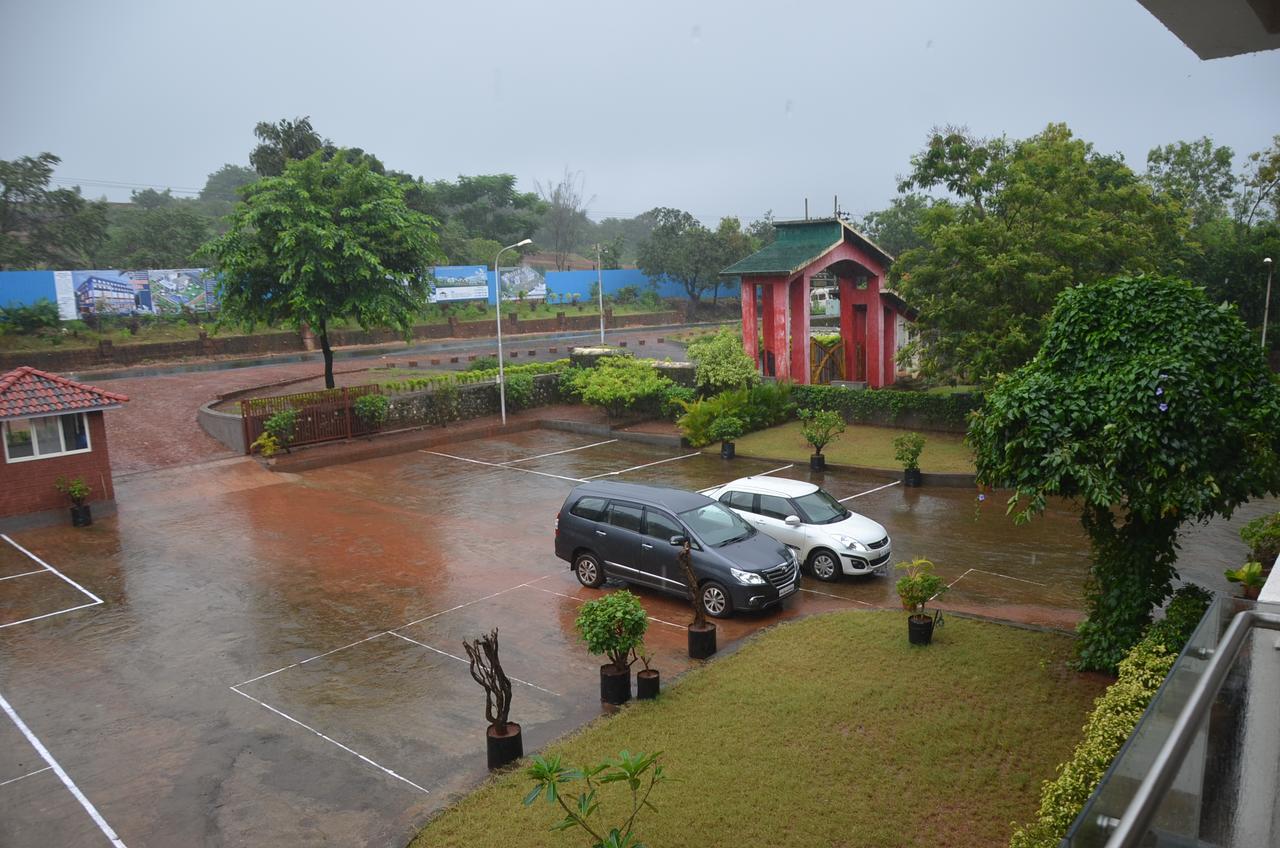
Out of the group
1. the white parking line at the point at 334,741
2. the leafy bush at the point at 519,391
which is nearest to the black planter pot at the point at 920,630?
the white parking line at the point at 334,741

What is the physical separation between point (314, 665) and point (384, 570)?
13.1 feet

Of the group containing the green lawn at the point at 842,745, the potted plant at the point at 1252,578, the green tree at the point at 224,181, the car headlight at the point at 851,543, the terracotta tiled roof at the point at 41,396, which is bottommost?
the green lawn at the point at 842,745

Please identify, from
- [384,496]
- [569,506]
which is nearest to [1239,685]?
[569,506]

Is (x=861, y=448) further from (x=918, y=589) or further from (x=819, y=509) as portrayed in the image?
(x=918, y=589)

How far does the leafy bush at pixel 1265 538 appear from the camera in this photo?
1114 centimetres

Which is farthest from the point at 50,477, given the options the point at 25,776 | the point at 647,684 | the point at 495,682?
the point at 647,684

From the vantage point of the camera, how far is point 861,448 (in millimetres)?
24797

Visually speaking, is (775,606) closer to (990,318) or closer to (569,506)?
(569,506)

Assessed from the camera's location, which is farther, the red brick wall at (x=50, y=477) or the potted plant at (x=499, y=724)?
the red brick wall at (x=50, y=477)

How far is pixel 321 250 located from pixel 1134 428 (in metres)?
23.0

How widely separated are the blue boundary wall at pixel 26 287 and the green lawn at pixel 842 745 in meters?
43.1

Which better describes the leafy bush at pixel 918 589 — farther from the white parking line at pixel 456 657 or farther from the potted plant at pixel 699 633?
the white parking line at pixel 456 657

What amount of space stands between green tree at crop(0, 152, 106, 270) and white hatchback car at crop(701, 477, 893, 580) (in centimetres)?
4912

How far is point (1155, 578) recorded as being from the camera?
9914mm
